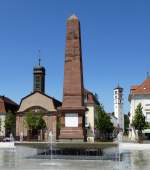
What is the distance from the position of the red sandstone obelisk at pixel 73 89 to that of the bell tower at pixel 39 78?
53.8 meters

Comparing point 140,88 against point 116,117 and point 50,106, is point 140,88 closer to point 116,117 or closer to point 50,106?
point 50,106

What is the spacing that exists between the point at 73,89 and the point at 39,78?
181 ft

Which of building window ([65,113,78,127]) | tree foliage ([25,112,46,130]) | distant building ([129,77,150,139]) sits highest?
distant building ([129,77,150,139])

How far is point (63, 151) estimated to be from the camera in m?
21.9

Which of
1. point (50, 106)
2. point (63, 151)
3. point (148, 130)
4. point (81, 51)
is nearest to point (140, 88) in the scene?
point (148, 130)

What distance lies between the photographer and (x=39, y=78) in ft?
265

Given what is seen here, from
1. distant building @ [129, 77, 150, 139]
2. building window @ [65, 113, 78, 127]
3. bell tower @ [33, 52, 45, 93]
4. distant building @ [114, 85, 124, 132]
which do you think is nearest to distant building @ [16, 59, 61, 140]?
bell tower @ [33, 52, 45, 93]

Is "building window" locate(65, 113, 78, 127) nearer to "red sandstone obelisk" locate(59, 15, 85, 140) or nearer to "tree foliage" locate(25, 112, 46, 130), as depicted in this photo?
"red sandstone obelisk" locate(59, 15, 85, 140)

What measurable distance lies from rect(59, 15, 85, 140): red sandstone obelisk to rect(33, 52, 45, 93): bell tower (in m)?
53.8

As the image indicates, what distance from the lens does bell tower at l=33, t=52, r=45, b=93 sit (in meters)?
80.4

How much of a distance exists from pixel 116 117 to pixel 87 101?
4488 centimetres

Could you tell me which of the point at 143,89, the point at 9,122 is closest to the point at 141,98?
the point at 143,89

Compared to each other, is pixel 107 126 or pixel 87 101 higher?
pixel 87 101

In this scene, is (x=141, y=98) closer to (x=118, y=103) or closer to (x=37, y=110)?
(x=37, y=110)
